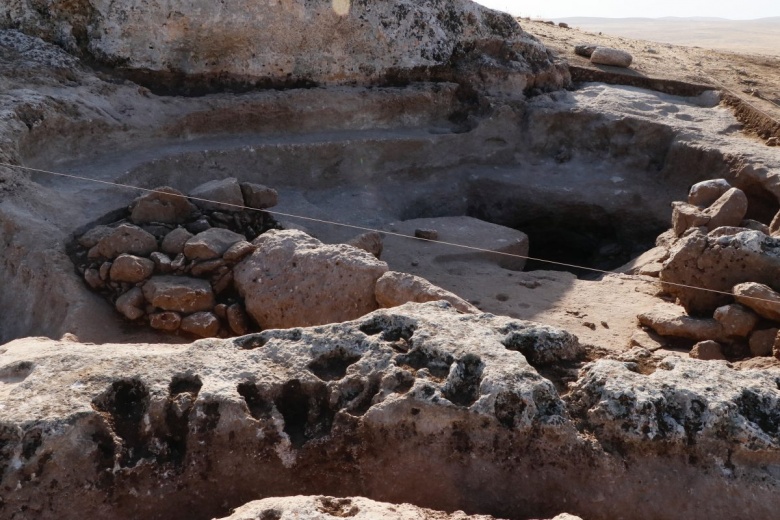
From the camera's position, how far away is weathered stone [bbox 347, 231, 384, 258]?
194 inches

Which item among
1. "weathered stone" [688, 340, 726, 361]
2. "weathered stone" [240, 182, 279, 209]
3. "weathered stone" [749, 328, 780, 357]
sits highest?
"weathered stone" [240, 182, 279, 209]

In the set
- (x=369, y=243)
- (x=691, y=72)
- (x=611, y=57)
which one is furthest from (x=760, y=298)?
(x=691, y=72)

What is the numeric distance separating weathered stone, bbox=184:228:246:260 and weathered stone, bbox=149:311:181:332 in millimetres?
373

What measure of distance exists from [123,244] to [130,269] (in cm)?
20

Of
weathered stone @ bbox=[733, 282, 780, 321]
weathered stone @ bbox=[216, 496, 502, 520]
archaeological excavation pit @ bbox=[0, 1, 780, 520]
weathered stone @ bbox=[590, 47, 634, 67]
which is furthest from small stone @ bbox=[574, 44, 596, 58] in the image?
weathered stone @ bbox=[216, 496, 502, 520]

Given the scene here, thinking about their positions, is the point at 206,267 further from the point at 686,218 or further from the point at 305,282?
the point at 686,218

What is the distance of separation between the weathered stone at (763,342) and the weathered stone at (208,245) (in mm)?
2740

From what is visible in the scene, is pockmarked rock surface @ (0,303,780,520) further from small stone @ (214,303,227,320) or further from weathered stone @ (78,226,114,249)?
weathered stone @ (78,226,114,249)

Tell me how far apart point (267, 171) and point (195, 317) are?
7.62 feet

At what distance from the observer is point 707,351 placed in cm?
420

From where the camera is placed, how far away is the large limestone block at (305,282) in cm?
418

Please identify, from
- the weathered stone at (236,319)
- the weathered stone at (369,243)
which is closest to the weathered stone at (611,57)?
the weathered stone at (369,243)

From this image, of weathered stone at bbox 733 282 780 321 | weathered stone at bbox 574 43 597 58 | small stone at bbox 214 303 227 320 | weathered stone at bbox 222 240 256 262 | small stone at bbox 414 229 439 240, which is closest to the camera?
weathered stone at bbox 733 282 780 321

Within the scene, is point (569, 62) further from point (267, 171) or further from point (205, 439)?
point (205, 439)
